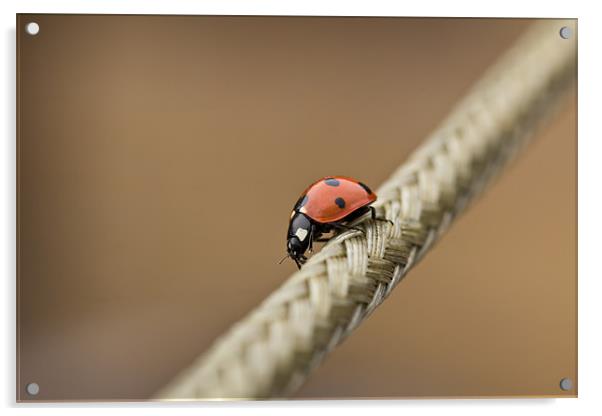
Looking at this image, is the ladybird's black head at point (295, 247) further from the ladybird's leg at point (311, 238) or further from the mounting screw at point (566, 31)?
the mounting screw at point (566, 31)

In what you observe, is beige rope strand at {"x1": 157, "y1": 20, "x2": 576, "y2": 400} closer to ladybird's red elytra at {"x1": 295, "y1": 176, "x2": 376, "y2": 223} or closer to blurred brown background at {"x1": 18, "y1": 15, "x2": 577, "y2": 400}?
ladybird's red elytra at {"x1": 295, "y1": 176, "x2": 376, "y2": 223}

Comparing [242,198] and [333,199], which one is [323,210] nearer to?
[333,199]

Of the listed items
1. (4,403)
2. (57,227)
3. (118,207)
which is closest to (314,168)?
(118,207)

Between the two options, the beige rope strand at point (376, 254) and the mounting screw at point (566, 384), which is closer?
the beige rope strand at point (376, 254)

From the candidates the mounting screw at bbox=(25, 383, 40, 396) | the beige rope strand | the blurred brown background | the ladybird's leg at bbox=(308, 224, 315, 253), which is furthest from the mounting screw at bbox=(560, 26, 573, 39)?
the mounting screw at bbox=(25, 383, 40, 396)

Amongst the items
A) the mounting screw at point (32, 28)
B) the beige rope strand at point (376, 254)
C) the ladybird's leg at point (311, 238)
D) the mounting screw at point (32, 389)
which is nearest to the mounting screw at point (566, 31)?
the beige rope strand at point (376, 254)

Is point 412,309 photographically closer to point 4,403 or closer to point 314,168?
point 314,168
